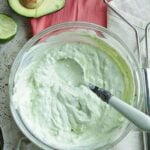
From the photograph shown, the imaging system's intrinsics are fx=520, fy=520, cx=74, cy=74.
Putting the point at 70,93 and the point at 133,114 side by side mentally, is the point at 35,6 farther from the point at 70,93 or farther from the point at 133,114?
the point at 133,114

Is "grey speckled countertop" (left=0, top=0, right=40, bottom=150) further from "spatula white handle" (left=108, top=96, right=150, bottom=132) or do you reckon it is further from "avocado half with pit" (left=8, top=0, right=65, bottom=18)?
"spatula white handle" (left=108, top=96, right=150, bottom=132)

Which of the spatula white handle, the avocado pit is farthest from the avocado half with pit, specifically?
the spatula white handle

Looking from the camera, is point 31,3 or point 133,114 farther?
point 31,3

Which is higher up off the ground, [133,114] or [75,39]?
[75,39]

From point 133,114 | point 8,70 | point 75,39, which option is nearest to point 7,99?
point 8,70

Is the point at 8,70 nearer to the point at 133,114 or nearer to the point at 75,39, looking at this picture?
the point at 75,39

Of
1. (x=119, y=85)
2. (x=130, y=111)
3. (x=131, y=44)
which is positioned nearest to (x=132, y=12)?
(x=131, y=44)

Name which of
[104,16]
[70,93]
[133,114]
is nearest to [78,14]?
[104,16]

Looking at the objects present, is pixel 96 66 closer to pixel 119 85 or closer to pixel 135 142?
pixel 119 85
